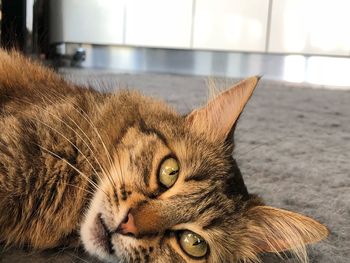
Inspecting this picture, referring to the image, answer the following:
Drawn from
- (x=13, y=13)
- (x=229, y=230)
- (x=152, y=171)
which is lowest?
(x=229, y=230)

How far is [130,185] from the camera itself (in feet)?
2.77

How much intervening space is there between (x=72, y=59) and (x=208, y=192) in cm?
355

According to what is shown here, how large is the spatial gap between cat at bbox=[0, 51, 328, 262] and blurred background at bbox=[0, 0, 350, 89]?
273 cm

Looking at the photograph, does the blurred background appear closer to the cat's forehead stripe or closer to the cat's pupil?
the cat's forehead stripe

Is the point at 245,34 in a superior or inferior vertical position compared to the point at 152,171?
superior

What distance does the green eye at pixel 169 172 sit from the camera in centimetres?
86

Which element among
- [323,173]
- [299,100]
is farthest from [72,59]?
[323,173]

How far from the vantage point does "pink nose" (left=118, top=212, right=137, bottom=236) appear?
2.50 feet

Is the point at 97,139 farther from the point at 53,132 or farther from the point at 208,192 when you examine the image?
the point at 208,192

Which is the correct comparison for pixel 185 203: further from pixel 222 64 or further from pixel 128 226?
pixel 222 64

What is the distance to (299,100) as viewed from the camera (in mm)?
2672

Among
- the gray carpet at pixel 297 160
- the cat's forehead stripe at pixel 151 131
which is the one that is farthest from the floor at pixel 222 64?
the cat's forehead stripe at pixel 151 131

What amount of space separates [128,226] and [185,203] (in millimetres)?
122

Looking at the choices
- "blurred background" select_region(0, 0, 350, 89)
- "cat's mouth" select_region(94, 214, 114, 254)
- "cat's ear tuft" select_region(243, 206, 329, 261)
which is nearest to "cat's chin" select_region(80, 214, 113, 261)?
"cat's mouth" select_region(94, 214, 114, 254)
